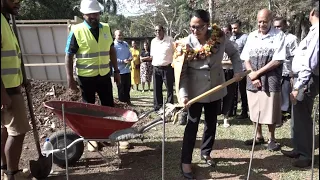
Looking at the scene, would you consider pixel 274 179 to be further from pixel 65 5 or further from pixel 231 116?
pixel 65 5

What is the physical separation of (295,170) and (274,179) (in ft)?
1.20

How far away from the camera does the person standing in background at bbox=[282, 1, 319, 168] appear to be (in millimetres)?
3521

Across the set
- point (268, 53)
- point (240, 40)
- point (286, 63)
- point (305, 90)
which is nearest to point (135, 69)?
point (240, 40)

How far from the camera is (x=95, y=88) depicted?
483cm

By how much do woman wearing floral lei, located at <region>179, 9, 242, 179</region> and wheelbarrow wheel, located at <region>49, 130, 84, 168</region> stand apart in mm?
1268

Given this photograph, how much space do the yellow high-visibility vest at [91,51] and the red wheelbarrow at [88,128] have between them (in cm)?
55

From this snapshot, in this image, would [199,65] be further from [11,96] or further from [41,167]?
[41,167]

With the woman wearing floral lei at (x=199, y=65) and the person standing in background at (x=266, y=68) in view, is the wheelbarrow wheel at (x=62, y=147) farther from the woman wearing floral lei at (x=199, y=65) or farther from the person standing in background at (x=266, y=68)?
the person standing in background at (x=266, y=68)

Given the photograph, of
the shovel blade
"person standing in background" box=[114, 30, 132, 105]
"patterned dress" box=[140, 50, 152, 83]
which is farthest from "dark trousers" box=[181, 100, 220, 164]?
"patterned dress" box=[140, 50, 152, 83]

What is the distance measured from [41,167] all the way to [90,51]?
152 centimetres

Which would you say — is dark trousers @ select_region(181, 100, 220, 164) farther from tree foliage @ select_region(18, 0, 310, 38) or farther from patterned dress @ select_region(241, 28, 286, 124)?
tree foliage @ select_region(18, 0, 310, 38)

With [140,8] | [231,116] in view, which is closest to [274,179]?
[231,116]

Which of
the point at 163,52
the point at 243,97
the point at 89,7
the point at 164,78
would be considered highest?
the point at 89,7

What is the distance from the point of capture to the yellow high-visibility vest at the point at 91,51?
14.9 ft
